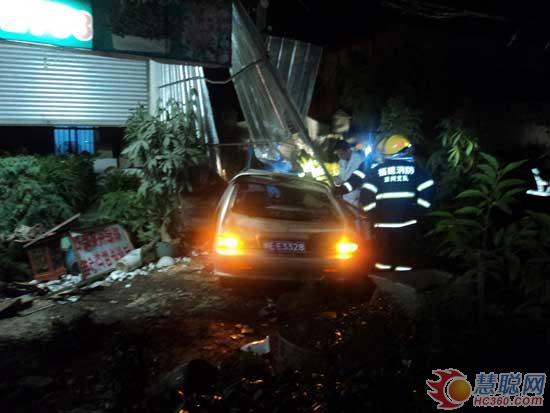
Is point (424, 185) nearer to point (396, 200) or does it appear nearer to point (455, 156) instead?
point (396, 200)

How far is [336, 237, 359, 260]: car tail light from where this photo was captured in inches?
200

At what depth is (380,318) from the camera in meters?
3.66

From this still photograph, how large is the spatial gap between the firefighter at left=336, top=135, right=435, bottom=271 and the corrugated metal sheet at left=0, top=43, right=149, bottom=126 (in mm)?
5656

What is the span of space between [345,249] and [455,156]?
3.01 meters

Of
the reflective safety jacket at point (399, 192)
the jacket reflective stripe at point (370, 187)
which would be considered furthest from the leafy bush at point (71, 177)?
the reflective safety jacket at point (399, 192)

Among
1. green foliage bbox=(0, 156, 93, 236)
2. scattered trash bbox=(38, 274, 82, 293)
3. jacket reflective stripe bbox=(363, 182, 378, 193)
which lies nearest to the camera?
jacket reflective stripe bbox=(363, 182, 378, 193)

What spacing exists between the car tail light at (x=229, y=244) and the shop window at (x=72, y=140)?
18.3 feet

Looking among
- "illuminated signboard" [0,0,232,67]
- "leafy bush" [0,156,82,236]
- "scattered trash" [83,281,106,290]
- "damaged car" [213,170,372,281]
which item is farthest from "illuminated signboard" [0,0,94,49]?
"scattered trash" [83,281,106,290]

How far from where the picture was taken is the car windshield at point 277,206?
17.5ft

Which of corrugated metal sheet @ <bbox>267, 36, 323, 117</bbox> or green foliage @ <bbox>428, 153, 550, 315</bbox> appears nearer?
green foliage @ <bbox>428, 153, 550, 315</bbox>

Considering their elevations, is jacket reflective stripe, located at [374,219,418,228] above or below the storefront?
below

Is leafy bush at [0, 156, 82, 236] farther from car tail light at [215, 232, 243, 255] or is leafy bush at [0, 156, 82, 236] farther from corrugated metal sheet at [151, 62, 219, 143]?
car tail light at [215, 232, 243, 255]

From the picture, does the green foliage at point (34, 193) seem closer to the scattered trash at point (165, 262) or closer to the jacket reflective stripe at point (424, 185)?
the scattered trash at point (165, 262)

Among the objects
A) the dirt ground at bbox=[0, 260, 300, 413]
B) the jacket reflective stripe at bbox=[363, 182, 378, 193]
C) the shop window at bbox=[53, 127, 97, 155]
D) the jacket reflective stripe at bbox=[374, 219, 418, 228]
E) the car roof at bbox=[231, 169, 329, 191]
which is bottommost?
the dirt ground at bbox=[0, 260, 300, 413]
